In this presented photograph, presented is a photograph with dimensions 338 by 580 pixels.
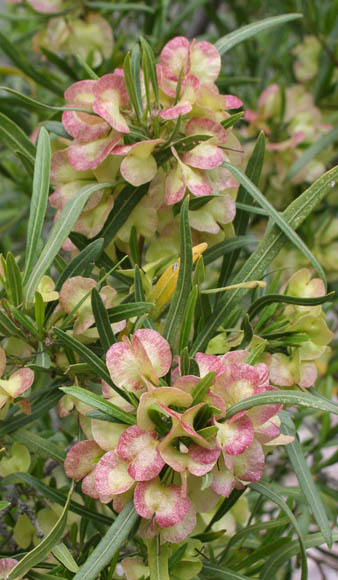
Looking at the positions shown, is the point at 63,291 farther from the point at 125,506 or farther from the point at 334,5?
the point at 334,5

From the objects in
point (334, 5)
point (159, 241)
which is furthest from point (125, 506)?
point (334, 5)

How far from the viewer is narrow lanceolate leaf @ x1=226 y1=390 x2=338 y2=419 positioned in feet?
1.24

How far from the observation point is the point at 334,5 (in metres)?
0.97

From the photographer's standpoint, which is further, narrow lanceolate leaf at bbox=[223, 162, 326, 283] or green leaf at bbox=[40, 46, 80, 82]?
green leaf at bbox=[40, 46, 80, 82]

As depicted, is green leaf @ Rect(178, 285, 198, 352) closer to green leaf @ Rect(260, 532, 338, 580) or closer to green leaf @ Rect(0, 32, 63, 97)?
green leaf @ Rect(260, 532, 338, 580)

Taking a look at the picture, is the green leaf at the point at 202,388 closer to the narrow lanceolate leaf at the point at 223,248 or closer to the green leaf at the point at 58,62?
the narrow lanceolate leaf at the point at 223,248

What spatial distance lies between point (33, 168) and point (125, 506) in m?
0.26

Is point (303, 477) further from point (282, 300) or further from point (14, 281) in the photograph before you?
point (14, 281)

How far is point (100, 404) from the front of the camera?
400 mm

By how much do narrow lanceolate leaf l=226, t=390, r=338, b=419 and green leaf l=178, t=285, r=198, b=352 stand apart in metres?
0.06

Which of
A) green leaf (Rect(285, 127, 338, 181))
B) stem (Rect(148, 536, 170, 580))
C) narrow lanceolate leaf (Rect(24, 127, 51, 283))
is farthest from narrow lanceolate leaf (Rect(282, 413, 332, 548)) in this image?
green leaf (Rect(285, 127, 338, 181))

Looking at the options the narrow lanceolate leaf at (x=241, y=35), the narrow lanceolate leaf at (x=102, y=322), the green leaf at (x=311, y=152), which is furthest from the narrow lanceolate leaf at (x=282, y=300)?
the green leaf at (x=311, y=152)

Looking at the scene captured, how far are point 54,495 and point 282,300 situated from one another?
20 centimetres

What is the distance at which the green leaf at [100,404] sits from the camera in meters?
0.39
